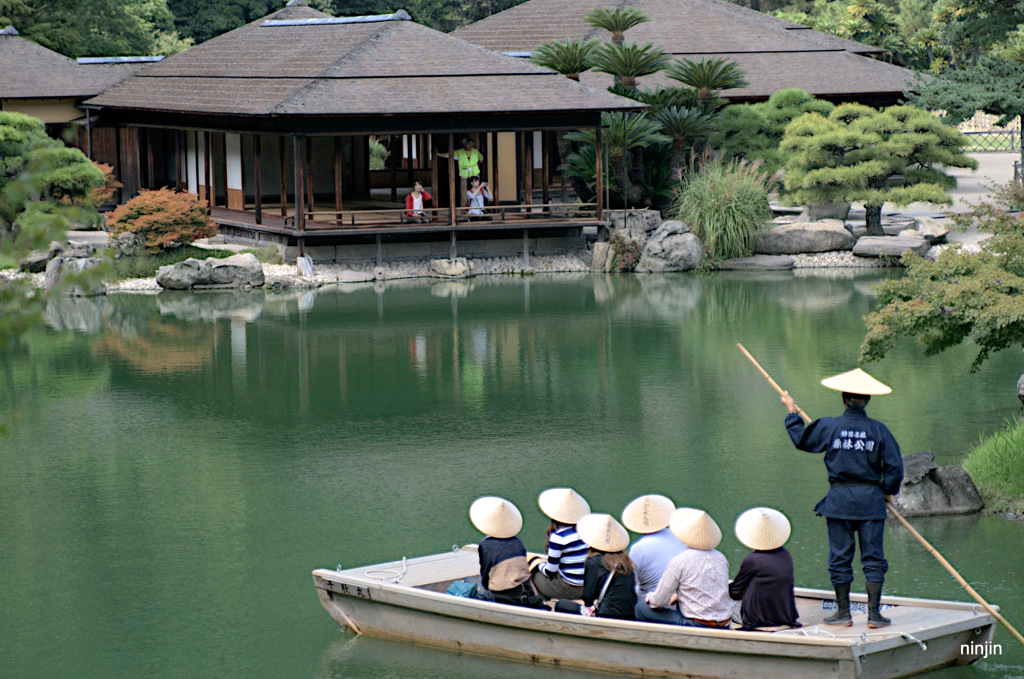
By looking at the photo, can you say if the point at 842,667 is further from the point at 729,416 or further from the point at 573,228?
the point at 573,228

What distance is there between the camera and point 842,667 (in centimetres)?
699

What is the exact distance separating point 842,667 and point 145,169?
2688cm

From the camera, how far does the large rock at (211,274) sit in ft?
77.2

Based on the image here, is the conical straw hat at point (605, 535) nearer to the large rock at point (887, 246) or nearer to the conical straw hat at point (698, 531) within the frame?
the conical straw hat at point (698, 531)

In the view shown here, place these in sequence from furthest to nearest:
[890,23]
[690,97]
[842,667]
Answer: [890,23] → [690,97] → [842,667]

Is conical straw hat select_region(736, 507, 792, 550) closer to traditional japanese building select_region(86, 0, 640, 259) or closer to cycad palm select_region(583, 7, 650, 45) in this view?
traditional japanese building select_region(86, 0, 640, 259)

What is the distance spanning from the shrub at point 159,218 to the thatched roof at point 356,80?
200 centimetres

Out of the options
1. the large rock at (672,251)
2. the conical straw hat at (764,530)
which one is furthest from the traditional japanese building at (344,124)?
the conical straw hat at (764,530)

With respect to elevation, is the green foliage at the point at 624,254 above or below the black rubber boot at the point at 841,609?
above

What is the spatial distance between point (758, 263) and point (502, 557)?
61.8 ft

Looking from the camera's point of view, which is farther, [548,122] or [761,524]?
[548,122]

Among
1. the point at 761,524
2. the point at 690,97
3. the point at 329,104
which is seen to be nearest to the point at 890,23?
the point at 690,97

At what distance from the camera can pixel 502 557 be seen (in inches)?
310

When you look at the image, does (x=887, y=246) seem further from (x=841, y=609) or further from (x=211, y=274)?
(x=841, y=609)
